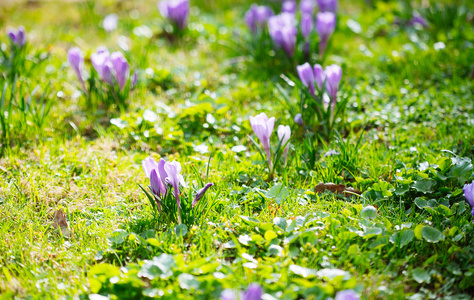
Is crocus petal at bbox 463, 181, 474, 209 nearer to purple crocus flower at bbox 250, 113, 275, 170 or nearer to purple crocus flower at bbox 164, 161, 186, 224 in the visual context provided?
purple crocus flower at bbox 250, 113, 275, 170

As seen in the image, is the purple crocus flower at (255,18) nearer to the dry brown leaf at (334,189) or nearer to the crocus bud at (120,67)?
the crocus bud at (120,67)

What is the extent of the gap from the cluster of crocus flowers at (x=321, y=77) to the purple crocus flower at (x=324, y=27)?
40.4 inches

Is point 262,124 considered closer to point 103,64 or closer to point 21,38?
point 103,64

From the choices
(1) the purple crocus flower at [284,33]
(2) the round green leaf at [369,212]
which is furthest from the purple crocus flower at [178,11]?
(2) the round green leaf at [369,212]

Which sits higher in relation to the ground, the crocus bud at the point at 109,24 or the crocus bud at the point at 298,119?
the crocus bud at the point at 109,24

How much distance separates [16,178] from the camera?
90.6 inches

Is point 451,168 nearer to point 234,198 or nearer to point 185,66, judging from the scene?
point 234,198

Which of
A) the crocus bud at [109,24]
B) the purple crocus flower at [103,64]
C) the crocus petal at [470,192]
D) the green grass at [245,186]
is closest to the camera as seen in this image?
the green grass at [245,186]

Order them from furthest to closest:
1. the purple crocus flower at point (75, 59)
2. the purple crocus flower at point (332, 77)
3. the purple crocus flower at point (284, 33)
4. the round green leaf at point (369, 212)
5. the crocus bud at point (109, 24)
A: the crocus bud at point (109, 24), the purple crocus flower at point (284, 33), the purple crocus flower at point (75, 59), the purple crocus flower at point (332, 77), the round green leaf at point (369, 212)

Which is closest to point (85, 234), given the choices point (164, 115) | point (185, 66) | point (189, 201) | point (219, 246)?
point (189, 201)

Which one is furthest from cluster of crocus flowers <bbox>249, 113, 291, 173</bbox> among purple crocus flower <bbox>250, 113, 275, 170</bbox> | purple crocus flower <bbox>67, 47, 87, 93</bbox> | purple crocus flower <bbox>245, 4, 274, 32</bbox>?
purple crocus flower <bbox>245, 4, 274, 32</bbox>

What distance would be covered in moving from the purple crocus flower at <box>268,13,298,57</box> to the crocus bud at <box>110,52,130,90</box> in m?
1.22

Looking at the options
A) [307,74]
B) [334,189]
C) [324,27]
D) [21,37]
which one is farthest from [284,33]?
[21,37]

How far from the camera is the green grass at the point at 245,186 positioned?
1.61 m
